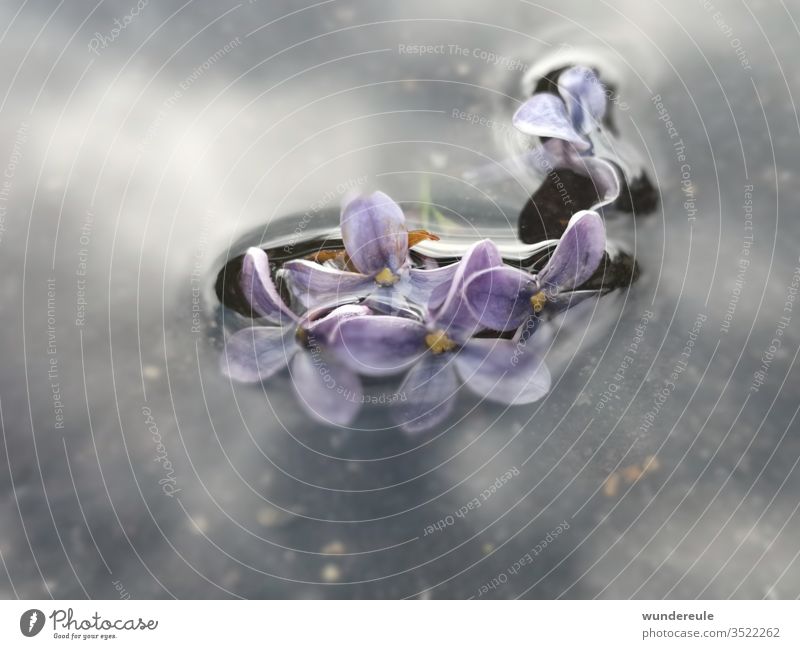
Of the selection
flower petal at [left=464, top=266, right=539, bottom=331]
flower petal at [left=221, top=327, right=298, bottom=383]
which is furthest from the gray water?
flower petal at [left=464, top=266, right=539, bottom=331]

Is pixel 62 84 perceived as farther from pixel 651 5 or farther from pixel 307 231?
pixel 651 5

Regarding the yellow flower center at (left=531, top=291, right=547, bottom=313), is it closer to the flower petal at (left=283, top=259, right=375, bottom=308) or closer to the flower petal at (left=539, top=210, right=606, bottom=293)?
the flower petal at (left=539, top=210, right=606, bottom=293)

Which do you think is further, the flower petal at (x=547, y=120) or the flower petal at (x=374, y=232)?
the flower petal at (x=547, y=120)

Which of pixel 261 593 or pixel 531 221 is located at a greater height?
pixel 531 221

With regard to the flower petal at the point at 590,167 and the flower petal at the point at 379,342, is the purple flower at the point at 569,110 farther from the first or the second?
the flower petal at the point at 379,342

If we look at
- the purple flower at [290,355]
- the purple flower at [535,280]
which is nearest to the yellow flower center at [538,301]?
the purple flower at [535,280]
